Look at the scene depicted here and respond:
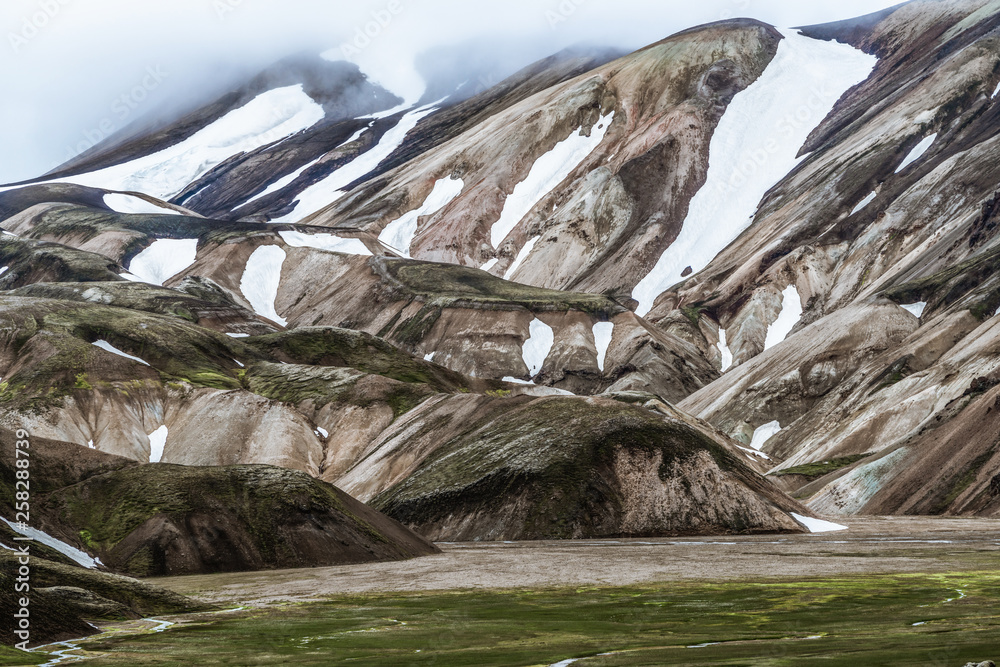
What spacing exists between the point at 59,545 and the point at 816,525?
4545 cm

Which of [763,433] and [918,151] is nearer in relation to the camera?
[763,433]

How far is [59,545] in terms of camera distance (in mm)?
46969

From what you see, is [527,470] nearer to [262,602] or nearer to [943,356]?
[262,602]

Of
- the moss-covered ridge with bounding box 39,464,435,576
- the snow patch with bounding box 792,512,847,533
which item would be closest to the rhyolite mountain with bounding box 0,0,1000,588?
the moss-covered ridge with bounding box 39,464,435,576

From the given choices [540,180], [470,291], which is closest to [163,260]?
[470,291]

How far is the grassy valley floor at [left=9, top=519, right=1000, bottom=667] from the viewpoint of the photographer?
21.1 m

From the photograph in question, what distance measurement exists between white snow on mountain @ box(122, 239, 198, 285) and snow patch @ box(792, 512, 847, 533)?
11125 centimetres

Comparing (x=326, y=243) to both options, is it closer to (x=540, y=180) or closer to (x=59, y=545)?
(x=540, y=180)

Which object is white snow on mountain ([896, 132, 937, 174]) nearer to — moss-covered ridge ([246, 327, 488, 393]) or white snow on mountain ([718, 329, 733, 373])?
white snow on mountain ([718, 329, 733, 373])

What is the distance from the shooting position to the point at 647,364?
131875mm

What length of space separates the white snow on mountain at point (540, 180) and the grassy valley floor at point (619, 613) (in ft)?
454

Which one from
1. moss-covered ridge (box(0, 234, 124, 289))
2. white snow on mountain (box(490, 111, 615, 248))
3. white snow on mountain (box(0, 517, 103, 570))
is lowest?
white snow on mountain (box(0, 517, 103, 570))

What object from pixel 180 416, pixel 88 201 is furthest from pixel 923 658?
pixel 88 201

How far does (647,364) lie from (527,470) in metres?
65.2
